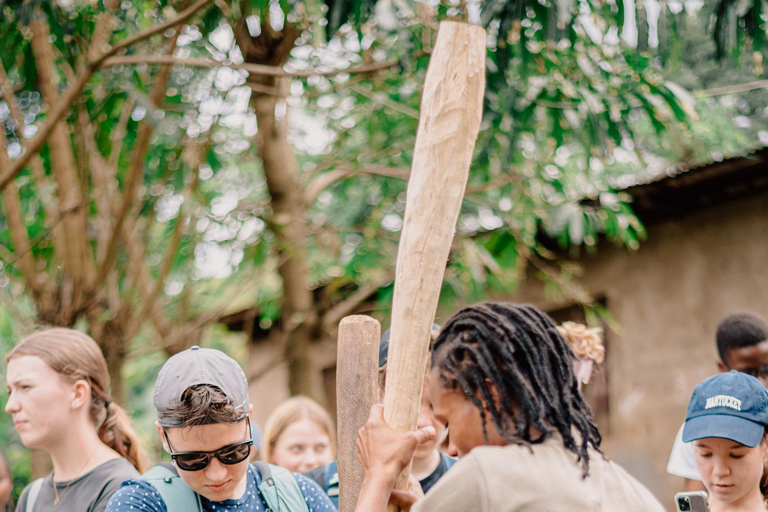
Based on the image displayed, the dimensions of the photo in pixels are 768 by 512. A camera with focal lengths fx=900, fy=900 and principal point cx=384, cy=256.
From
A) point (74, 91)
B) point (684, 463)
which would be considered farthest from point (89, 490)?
point (684, 463)

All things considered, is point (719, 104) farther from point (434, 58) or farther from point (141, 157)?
point (434, 58)

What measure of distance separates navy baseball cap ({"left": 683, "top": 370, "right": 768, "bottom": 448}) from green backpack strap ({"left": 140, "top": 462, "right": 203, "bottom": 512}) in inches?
62.7

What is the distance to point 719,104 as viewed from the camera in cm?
1325

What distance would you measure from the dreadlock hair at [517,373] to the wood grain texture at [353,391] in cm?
30

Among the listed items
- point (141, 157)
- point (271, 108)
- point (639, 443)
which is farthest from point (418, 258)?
point (639, 443)

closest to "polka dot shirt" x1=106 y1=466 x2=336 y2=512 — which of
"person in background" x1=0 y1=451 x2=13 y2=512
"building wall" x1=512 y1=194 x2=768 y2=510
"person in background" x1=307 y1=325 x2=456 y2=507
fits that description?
"person in background" x1=307 y1=325 x2=456 y2=507

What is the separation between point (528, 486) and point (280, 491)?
0.93 meters

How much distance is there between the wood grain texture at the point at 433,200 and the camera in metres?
2.22

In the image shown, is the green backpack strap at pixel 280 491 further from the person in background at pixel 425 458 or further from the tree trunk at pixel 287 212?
the tree trunk at pixel 287 212

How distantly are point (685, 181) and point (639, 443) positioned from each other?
2466 millimetres

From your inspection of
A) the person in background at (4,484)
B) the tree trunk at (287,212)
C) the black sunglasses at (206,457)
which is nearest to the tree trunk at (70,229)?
the person in background at (4,484)

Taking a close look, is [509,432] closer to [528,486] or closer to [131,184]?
[528,486]

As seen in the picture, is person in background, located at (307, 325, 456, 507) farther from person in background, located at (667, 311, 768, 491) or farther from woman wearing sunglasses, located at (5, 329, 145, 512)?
person in background, located at (667, 311, 768, 491)

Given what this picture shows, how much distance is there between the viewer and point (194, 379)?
92.2 inches
